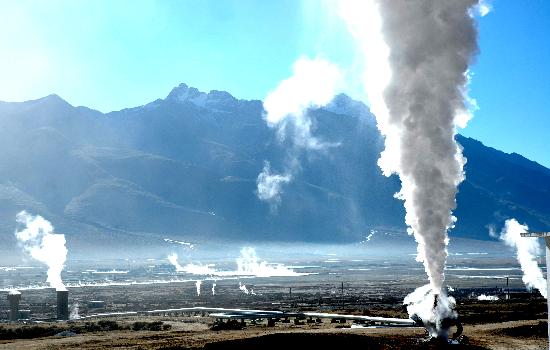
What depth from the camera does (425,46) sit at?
37688 mm

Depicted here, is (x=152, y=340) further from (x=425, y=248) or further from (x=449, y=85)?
(x=449, y=85)

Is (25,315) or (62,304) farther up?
(62,304)

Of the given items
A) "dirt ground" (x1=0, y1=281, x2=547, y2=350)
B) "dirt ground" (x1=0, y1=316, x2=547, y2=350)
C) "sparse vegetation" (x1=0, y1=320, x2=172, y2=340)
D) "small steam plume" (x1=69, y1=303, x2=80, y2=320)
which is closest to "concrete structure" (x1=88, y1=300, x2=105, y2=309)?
"dirt ground" (x1=0, y1=281, x2=547, y2=350)

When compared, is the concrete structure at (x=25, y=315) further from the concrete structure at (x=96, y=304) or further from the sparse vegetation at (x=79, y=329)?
the sparse vegetation at (x=79, y=329)

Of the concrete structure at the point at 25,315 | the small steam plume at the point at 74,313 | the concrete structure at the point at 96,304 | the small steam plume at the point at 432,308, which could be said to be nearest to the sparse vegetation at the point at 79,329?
the small steam plume at the point at 74,313

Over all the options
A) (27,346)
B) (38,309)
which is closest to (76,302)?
(38,309)

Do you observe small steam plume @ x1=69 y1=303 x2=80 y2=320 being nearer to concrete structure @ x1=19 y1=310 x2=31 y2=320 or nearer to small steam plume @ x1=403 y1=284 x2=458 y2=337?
concrete structure @ x1=19 y1=310 x2=31 y2=320

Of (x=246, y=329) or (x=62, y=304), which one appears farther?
(x=62, y=304)

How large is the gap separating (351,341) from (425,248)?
7.33m

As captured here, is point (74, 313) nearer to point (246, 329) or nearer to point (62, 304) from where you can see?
point (62, 304)

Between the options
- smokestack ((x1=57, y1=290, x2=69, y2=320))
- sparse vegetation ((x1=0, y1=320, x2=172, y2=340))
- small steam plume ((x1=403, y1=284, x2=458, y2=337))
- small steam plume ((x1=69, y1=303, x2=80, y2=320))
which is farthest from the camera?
small steam plume ((x1=69, y1=303, x2=80, y2=320))

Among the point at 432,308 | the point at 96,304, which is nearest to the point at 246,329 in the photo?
the point at 432,308

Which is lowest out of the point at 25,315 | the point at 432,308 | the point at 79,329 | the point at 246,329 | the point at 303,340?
the point at 25,315

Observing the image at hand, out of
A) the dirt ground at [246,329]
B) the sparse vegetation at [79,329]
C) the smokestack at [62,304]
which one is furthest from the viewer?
the smokestack at [62,304]
